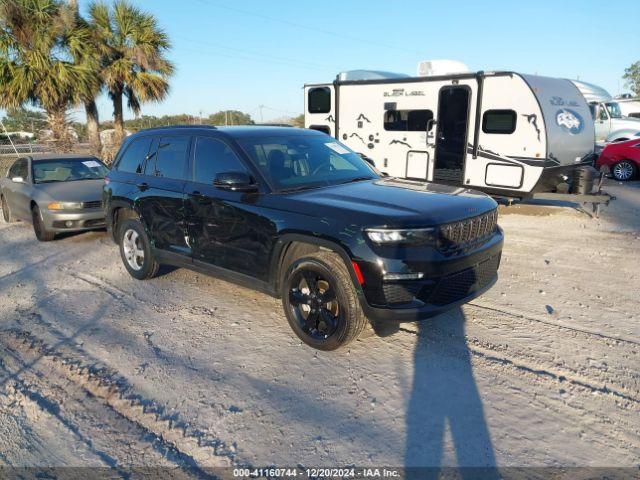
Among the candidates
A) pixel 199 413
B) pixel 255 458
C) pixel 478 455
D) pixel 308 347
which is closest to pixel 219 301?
pixel 308 347

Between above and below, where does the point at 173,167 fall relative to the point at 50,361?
above

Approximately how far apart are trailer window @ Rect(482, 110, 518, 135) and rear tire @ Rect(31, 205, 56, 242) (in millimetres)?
8059

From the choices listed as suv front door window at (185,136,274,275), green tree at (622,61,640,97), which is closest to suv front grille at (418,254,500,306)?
suv front door window at (185,136,274,275)

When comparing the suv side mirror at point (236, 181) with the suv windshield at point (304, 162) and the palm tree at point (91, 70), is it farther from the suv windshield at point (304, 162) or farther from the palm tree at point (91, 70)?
the palm tree at point (91, 70)

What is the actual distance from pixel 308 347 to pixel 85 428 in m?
1.76

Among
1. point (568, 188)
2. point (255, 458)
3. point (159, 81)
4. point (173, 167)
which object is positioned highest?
point (159, 81)

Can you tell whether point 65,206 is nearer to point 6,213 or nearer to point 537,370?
point 6,213

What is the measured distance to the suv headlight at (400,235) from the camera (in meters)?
3.43

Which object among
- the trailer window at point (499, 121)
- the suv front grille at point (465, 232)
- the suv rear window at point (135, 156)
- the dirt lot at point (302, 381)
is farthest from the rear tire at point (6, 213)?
the trailer window at point (499, 121)

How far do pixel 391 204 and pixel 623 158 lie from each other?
1433cm

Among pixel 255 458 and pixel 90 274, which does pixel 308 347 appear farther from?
pixel 90 274

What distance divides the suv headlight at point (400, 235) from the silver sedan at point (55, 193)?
19.8 feet

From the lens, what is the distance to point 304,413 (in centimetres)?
314

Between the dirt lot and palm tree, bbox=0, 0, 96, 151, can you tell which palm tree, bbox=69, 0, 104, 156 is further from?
the dirt lot
